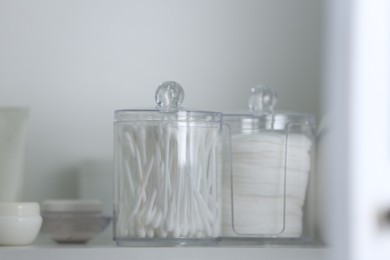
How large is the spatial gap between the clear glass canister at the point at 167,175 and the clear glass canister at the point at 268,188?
2 cm

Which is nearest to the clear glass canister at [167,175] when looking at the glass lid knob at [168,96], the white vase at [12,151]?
the glass lid knob at [168,96]

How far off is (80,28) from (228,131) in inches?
8.6

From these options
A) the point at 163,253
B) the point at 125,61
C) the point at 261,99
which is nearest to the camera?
the point at 163,253

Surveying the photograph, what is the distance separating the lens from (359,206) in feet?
1.72

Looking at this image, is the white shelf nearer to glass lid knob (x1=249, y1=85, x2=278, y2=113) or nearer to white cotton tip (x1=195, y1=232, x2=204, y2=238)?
white cotton tip (x1=195, y1=232, x2=204, y2=238)

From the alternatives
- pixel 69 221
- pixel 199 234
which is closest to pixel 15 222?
pixel 69 221

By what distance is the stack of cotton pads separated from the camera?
838mm

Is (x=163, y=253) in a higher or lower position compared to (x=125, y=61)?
lower

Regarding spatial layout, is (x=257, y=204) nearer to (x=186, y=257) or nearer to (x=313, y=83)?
(x=186, y=257)

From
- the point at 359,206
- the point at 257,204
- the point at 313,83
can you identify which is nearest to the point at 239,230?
the point at 257,204

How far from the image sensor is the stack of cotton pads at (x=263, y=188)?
33.0 inches

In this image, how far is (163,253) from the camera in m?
0.78

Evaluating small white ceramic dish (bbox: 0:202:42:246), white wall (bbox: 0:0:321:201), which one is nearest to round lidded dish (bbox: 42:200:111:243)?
small white ceramic dish (bbox: 0:202:42:246)

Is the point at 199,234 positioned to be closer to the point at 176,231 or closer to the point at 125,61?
the point at 176,231
